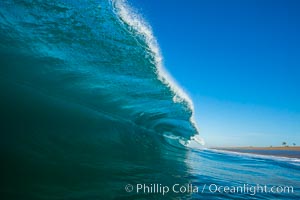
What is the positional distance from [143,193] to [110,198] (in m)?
0.65

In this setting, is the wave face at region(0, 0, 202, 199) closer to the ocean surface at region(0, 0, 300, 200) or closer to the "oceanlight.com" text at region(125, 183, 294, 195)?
the ocean surface at region(0, 0, 300, 200)

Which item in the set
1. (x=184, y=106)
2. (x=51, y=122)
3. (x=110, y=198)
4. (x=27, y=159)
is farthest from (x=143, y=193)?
(x=184, y=106)

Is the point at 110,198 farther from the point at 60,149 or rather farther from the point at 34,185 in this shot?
the point at 60,149

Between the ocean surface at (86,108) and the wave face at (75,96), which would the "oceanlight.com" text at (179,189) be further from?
the wave face at (75,96)

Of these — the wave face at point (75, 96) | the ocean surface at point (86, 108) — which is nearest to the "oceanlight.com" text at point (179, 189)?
the ocean surface at point (86, 108)

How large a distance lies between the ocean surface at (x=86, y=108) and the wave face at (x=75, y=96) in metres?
0.03

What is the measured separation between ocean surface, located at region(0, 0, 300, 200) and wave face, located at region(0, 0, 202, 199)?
3 cm

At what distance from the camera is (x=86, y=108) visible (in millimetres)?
10516

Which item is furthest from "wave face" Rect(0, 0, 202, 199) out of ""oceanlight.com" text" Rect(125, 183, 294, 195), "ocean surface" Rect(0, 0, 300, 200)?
""oceanlight.com" text" Rect(125, 183, 294, 195)

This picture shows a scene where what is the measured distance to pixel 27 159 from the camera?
3832 mm

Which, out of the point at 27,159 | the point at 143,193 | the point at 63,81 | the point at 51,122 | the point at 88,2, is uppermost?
the point at 88,2

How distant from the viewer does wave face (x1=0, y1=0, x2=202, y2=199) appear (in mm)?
3559

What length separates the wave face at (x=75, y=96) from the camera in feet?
11.7

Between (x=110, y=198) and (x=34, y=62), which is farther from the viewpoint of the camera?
(x=34, y=62)
